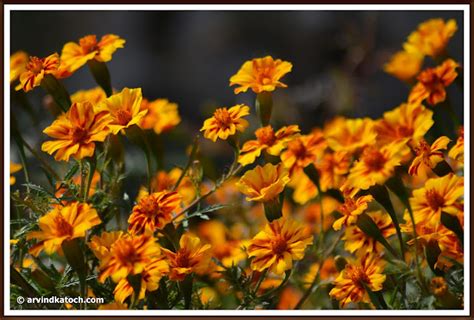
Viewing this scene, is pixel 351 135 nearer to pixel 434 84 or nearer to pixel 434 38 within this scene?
pixel 434 84

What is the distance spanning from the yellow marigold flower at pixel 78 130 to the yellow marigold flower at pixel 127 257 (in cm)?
16

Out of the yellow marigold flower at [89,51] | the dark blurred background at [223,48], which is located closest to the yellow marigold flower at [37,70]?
the yellow marigold flower at [89,51]

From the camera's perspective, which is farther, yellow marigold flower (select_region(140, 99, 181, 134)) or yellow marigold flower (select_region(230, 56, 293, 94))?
yellow marigold flower (select_region(140, 99, 181, 134))

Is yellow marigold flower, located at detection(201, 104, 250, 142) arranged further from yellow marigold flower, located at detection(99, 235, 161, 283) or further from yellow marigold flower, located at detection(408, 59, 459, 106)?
yellow marigold flower, located at detection(408, 59, 459, 106)

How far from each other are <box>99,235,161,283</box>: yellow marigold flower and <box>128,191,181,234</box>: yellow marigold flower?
0.07ft

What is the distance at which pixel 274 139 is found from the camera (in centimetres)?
133

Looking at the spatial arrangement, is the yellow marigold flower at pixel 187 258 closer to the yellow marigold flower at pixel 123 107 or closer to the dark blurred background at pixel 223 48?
the yellow marigold flower at pixel 123 107

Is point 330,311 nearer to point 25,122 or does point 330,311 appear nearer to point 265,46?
point 25,122

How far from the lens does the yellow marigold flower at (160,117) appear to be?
147 centimetres

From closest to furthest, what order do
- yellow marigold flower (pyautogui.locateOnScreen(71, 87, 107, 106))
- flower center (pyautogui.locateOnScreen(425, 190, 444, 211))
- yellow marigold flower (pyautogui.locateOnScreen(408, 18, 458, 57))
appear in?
flower center (pyautogui.locateOnScreen(425, 190, 444, 211)), yellow marigold flower (pyautogui.locateOnScreen(71, 87, 107, 106)), yellow marigold flower (pyautogui.locateOnScreen(408, 18, 458, 57))

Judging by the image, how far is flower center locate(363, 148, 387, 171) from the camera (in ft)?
4.24

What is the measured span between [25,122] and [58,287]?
1155 millimetres

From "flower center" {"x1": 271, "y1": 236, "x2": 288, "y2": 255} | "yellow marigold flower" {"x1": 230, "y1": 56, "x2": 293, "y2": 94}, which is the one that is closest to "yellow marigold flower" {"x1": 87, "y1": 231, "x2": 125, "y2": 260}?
"flower center" {"x1": 271, "y1": 236, "x2": 288, "y2": 255}

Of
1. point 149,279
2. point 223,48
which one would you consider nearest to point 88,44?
point 149,279
